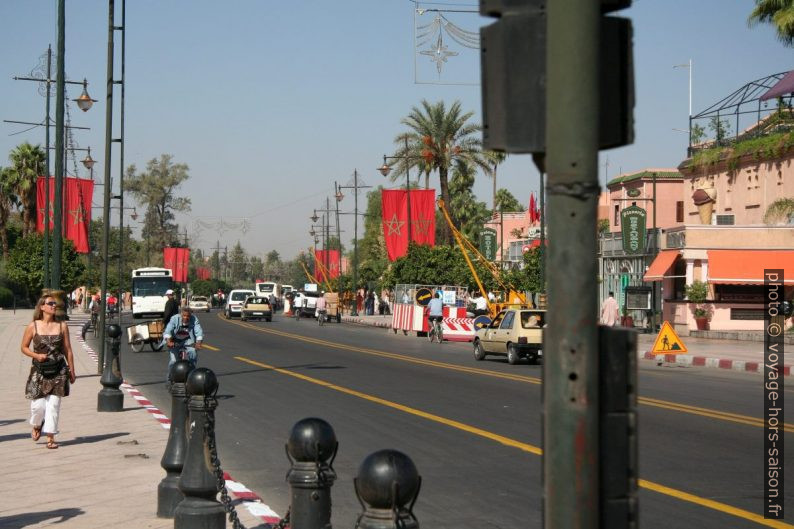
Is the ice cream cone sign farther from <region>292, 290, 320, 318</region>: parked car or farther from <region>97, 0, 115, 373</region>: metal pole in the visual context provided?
<region>292, 290, 320, 318</region>: parked car

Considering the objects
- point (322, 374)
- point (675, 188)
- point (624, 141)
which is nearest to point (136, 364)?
point (322, 374)

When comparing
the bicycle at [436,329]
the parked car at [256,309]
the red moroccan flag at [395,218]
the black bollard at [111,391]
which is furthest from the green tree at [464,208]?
the black bollard at [111,391]

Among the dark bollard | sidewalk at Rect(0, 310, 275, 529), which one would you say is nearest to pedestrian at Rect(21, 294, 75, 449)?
sidewalk at Rect(0, 310, 275, 529)

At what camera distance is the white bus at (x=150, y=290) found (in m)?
67.5

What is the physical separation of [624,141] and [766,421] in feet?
40.4

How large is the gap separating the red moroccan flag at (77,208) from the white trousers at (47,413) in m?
27.1

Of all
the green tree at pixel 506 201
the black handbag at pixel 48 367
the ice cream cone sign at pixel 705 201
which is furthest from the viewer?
the green tree at pixel 506 201

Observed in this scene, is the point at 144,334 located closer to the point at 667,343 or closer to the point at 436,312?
the point at 436,312

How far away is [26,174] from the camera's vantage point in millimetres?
74875

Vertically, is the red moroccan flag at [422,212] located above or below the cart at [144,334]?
above

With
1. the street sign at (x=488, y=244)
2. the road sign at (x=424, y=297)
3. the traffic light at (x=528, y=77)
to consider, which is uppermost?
the street sign at (x=488, y=244)

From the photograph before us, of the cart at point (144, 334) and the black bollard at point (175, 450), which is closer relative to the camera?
the black bollard at point (175, 450)

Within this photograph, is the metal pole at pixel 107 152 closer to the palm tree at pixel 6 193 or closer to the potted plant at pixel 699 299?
the potted plant at pixel 699 299

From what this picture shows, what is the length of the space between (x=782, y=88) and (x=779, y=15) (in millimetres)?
8903
